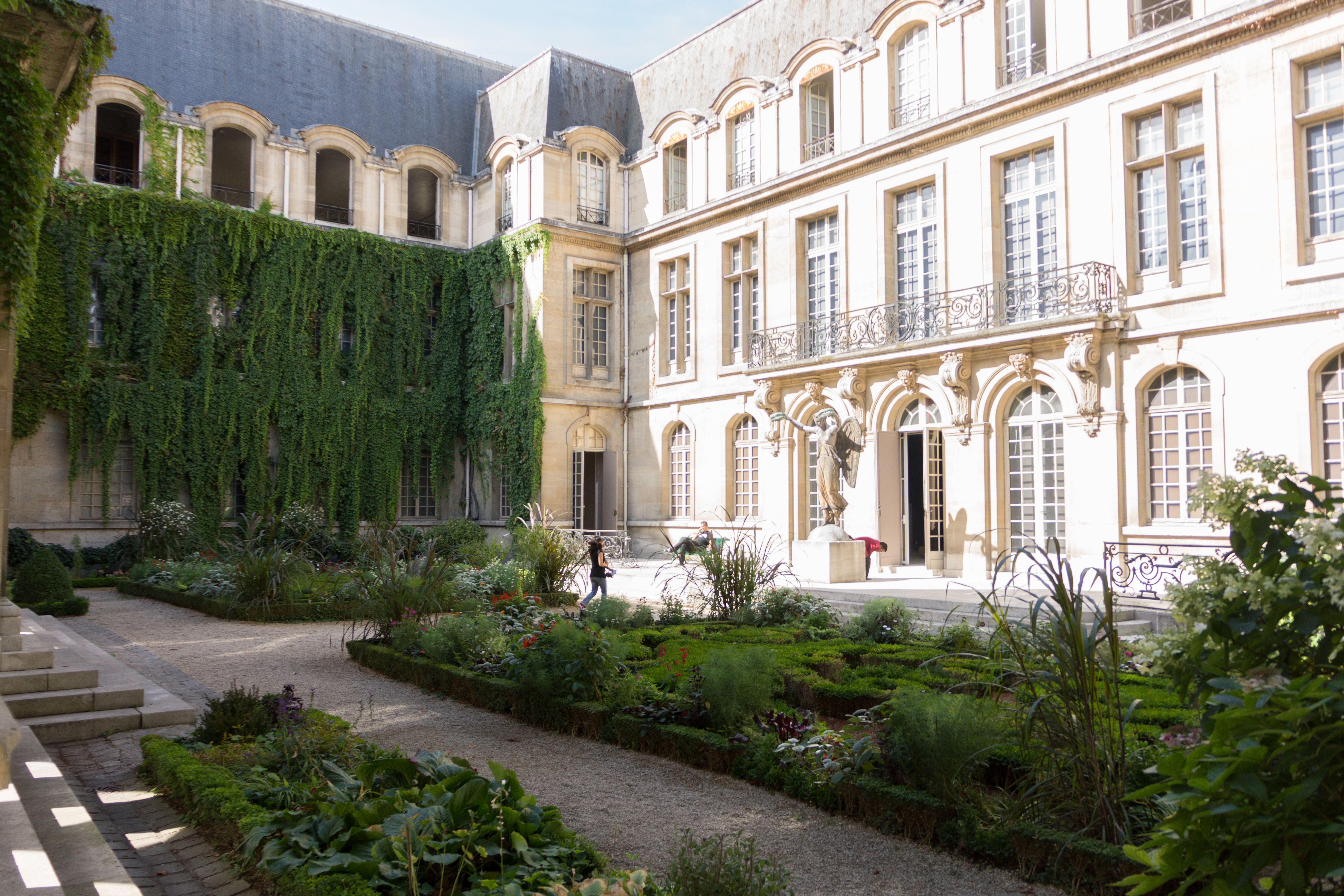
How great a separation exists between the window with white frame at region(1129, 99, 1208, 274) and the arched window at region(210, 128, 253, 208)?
18039mm

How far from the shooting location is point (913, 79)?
56.4 ft

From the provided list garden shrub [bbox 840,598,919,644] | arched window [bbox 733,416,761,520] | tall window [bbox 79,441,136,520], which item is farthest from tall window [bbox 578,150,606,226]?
garden shrub [bbox 840,598,919,644]

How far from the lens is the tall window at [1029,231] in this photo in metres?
14.9

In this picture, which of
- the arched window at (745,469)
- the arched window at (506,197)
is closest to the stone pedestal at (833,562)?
the arched window at (745,469)

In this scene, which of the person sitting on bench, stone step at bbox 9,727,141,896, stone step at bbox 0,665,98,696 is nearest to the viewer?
stone step at bbox 9,727,141,896

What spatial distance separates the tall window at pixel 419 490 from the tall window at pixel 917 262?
40.3 feet

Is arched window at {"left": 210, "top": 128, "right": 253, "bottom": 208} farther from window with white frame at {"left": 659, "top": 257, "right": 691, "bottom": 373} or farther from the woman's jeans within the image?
the woman's jeans

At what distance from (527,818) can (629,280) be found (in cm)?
2026

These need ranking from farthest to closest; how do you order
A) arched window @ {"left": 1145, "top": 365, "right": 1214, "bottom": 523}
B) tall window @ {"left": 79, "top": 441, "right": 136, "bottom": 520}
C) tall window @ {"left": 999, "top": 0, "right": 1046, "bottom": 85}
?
tall window @ {"left": 79, "top": 441, "right": 136, "bottom": 520} < tall window @ {"left": 999, "top": 0, "right": 1046, "bottom": 85} < arched window @ {"left": 1145, "top": 365, "right": 1214, "bottom": 523}

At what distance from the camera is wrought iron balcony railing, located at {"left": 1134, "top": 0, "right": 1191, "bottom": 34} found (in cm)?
1372

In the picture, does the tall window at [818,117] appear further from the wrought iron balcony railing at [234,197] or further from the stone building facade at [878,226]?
the wrought iron balcony railing at [234,197]

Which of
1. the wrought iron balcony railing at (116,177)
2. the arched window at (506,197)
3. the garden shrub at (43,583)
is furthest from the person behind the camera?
the arched window at (506,197)

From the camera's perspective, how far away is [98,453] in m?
19.4

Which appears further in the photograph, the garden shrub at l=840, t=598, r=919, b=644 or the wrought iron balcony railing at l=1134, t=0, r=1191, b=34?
the wrought iron balcony railing at l=1134, t=0, r=1191, b=34
